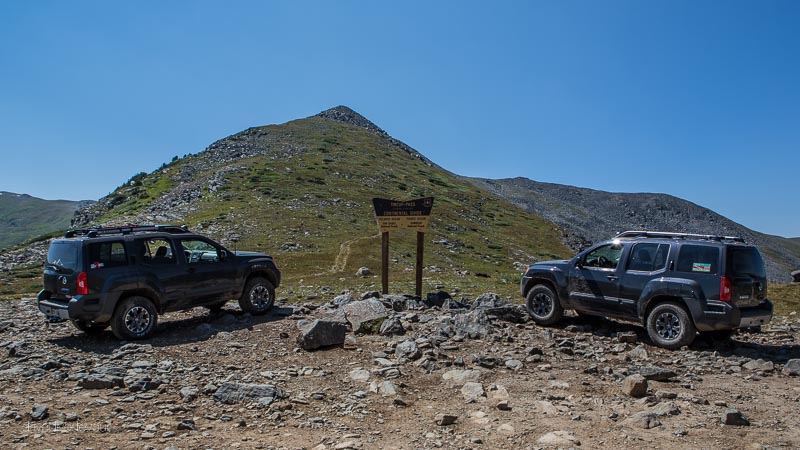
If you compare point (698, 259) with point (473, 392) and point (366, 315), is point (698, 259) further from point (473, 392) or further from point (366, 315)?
point (366, 315)

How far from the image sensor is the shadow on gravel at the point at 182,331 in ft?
36.6

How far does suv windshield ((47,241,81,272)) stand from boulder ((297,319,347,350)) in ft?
16.0

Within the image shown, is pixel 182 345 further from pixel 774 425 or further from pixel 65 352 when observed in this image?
pixel 774 425

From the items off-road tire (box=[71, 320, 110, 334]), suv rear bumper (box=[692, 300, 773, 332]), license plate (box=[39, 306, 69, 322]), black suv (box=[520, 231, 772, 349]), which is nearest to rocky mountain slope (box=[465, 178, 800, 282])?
black suv (box=[520, 231, 772, 349])

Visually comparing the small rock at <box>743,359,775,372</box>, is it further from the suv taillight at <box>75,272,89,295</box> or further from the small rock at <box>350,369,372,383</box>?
the suv taillight at <box>75,272,89,295</box>

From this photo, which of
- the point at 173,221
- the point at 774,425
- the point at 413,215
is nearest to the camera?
the point at 774,425

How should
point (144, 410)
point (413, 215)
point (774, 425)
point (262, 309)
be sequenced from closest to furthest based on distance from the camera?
point (774, 425)
point (144, 410)
point (262, 309)
point (413, 215)

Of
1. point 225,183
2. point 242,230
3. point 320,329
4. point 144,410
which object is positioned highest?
point 225,183

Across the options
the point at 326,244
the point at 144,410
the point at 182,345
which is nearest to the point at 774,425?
the point at 144,410

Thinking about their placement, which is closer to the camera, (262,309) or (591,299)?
(591,299)

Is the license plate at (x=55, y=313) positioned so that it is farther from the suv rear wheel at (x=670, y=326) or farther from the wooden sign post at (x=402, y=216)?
the suv rear wheel at (x=670, y=326)

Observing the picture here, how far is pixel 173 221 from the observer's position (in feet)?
126

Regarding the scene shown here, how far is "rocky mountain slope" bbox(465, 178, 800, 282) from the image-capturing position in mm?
91938

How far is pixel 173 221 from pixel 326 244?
11.5 metres
